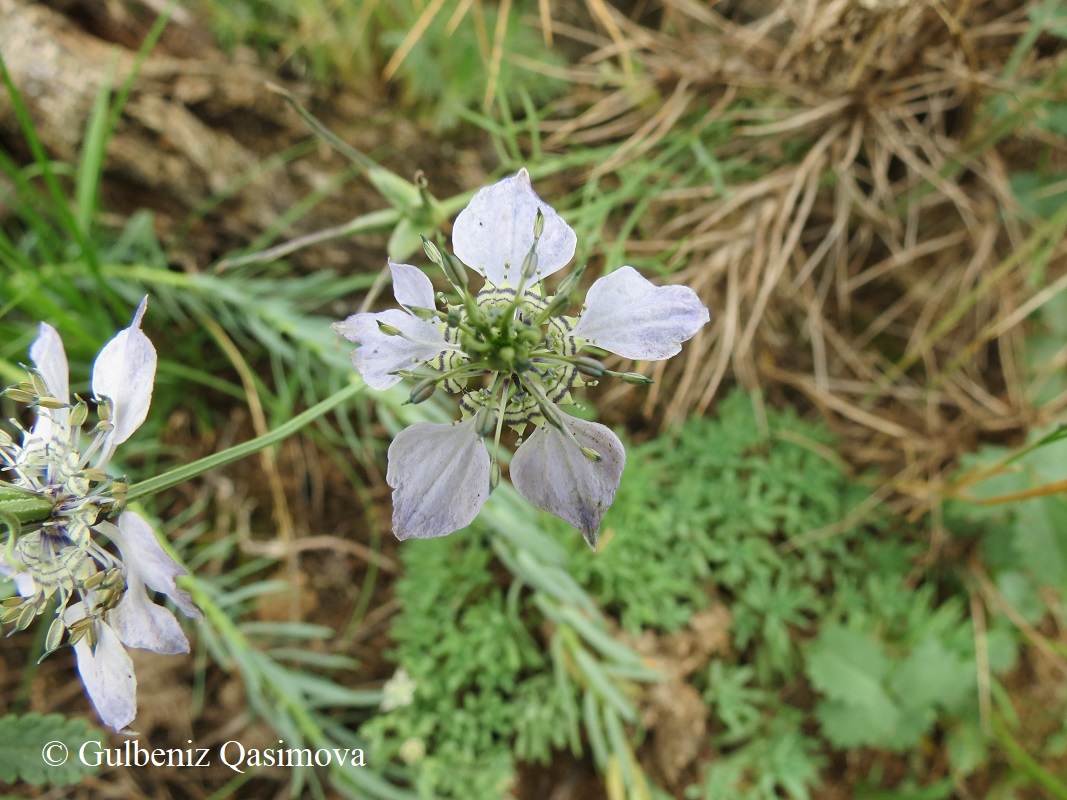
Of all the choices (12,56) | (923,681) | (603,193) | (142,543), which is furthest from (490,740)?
(12,56)

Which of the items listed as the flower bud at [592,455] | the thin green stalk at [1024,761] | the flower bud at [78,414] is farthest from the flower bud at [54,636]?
the thin green stalk at [1024,761]

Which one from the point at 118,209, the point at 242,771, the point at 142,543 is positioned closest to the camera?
the point at 142,543

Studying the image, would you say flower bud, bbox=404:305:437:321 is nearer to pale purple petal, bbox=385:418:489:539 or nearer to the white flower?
pale purple petal, bbox=385:418:489:539

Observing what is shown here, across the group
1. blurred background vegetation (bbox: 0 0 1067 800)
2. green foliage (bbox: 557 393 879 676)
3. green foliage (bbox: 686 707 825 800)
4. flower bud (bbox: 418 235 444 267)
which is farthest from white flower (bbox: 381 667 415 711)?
flower bud (bbox: 418 235 444 267)

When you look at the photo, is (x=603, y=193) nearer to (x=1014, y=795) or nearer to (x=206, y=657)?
(x=206, y=657)

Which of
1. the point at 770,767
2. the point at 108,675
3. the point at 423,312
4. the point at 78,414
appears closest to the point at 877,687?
the point at 770,767

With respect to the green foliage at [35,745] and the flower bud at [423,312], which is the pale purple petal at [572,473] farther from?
the green foliage at [35,745]

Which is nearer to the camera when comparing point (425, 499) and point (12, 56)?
point (425, 499)
